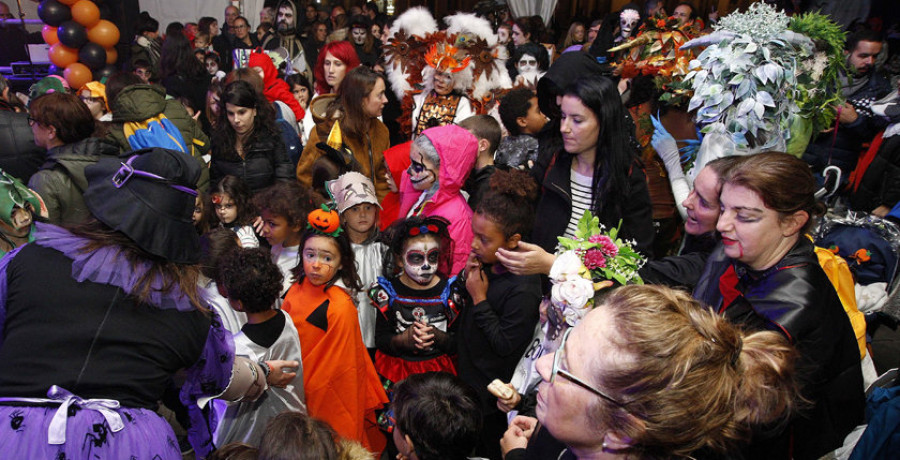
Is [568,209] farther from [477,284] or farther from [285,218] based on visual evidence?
[285,218]

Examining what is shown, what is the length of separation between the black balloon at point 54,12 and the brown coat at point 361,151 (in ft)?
20.9

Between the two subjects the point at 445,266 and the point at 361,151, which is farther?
the point at 361,151

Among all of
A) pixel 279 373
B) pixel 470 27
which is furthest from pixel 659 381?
pixel 470 27

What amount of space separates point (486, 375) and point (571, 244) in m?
0.90

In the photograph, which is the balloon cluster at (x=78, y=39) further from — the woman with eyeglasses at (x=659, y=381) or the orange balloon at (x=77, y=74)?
the woman with eyeglasses at (x=659, y=381)

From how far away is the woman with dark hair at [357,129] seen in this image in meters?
4.45

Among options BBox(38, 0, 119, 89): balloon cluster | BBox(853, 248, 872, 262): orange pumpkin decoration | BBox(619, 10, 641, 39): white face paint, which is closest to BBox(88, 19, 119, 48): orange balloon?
BBox(38, 0, 119, 89): balloon cluster

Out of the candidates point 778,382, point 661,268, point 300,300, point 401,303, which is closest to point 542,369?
point 778,382

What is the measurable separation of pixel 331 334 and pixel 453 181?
1334 millimetres

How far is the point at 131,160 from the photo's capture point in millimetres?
1747

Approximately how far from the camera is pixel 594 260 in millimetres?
2170

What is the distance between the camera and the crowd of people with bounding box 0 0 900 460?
1327 mm

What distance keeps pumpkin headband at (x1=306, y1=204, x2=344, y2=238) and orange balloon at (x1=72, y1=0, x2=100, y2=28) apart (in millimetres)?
8016

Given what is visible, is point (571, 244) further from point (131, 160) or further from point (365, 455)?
point (131, 160)
